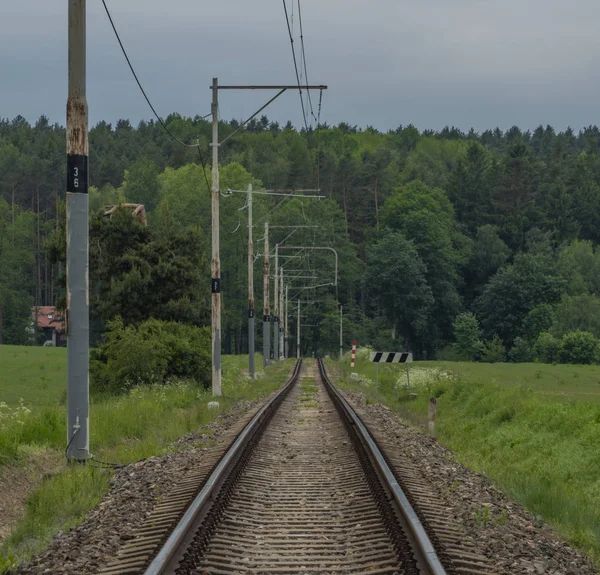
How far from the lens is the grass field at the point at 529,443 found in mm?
11211

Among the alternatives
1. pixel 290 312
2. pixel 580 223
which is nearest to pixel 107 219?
pixel 290 312

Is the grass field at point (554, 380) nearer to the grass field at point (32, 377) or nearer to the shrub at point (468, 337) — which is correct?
the grass field at point (32, 377)

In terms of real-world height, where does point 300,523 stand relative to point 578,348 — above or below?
below

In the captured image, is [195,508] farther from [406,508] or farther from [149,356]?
[149,356]

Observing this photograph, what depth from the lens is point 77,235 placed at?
13.9 meters

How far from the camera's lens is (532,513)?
35.8 ft

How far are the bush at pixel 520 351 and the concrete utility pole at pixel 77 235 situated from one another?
95995 mm

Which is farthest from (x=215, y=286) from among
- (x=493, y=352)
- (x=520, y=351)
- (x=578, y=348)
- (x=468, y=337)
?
(x=468, y=337)

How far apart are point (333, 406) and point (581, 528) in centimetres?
1584

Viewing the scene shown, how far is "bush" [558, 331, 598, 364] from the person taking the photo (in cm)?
9244

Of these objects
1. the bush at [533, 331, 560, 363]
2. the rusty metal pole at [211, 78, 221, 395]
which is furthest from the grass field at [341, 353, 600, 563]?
the bush at [533, 331, 560, 363]

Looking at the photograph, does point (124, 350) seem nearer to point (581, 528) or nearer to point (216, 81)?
point (216, 81)

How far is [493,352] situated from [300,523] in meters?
103

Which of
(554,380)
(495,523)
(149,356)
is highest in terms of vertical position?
(149,356)
